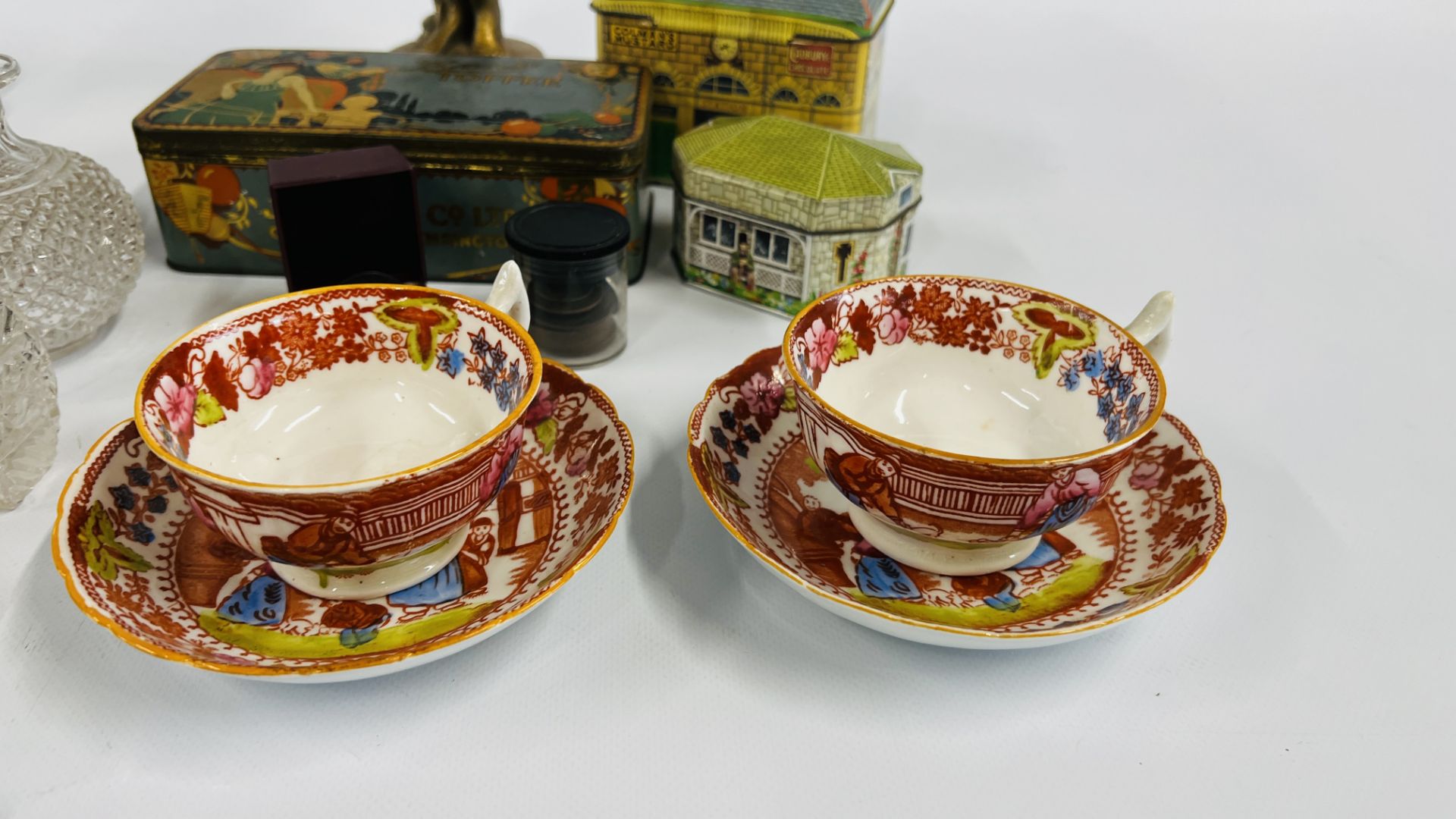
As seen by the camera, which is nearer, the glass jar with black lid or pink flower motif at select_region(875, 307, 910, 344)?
pink flower motif at select_region(875, 307, 910, 344)

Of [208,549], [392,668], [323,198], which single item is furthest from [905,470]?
[323,198]

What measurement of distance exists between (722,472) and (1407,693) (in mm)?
634

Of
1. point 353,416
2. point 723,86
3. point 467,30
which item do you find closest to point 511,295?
point 353,416

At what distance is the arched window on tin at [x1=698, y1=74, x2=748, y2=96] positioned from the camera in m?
1.59

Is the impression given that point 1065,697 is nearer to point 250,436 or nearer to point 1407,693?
point 1407,693

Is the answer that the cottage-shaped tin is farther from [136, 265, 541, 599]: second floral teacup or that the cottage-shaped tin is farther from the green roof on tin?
[136, 265, 541, 599]: second floral teacup

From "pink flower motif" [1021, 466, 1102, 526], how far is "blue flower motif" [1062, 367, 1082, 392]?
0.22 m

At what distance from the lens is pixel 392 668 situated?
75 cm

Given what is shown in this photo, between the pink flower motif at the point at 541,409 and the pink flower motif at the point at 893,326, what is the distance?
0.35 metres

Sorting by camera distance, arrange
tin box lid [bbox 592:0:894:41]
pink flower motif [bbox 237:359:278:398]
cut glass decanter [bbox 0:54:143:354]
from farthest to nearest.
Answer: tin box lid [bbox 592:0:894:41]
cut glass decanter [bbox 0:54:143:354]
pink flower motif [bbox 237:359:278:398]

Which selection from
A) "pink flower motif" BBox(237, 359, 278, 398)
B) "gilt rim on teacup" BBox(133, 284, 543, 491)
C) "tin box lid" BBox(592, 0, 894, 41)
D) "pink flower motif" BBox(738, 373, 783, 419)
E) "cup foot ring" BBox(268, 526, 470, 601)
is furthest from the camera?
"tin box lid" BBox(592, 0, 894, 41)

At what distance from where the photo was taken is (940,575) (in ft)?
3.05

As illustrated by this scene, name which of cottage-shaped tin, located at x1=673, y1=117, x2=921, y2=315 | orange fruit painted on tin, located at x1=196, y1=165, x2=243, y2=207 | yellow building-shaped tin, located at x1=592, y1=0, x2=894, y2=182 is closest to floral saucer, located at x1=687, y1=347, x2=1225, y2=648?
cottage-shaped tin, located at x1=673, y1=117, x2=921, y2=315

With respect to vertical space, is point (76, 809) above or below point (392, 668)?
below
